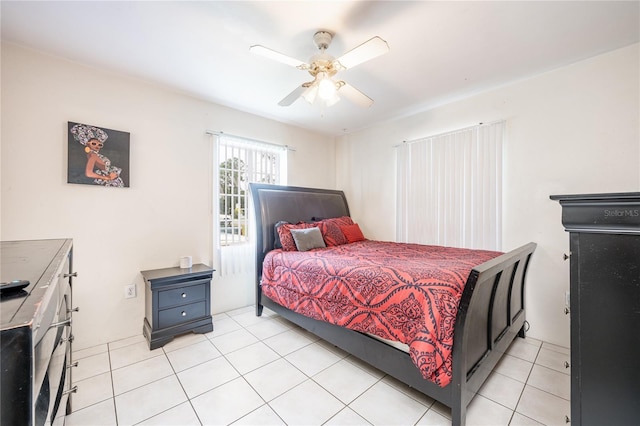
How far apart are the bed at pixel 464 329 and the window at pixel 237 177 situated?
0.32m

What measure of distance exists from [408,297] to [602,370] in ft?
2.71

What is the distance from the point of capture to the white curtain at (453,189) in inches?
110

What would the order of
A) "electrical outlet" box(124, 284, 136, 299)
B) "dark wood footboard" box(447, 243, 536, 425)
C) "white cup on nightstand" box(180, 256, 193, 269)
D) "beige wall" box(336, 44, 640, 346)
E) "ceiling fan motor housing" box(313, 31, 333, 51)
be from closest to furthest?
"dark wood footboard" box(447, 243, 536, 425) → "ceiling fan motor housing" box(313, 31, 333, 51) → "beige wall" box(336, 44, 640, 346) → "electrical outlet" box(124, 284, 136, 299) → "white cup on nightstand" box(180, 256, 193, 269)

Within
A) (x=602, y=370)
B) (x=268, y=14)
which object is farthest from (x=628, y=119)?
(x=268, y=14)

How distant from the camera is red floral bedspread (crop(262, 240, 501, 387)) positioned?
146 cm

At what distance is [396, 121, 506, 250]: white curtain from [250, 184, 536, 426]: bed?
24.4 inches

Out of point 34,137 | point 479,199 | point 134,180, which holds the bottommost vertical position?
point 479,199

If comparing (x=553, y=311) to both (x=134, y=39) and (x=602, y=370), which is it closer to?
(x=602, y=370)

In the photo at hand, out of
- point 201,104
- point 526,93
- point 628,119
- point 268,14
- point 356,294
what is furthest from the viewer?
point 201,104

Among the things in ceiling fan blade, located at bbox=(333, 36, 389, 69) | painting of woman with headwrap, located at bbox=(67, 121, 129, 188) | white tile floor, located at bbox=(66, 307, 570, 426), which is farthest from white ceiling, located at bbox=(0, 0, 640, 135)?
white tile floor, located at bbox=(66, 307, 570, 426)

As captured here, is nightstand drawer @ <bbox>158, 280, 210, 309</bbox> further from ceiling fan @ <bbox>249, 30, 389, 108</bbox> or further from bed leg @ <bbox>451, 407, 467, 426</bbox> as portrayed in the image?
bed leg @ <bbox>451, 407, 467, 426</bbox>

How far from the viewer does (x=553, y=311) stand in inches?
96.0

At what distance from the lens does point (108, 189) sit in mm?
2482

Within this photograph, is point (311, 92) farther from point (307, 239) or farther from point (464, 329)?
point (464, 329)
